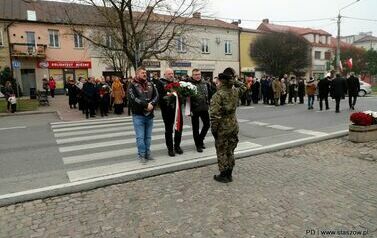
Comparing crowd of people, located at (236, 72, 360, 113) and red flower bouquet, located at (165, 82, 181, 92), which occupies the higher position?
red flower bouquet, located at (165, 82, 181, 92)

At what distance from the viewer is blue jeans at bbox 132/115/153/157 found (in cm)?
644

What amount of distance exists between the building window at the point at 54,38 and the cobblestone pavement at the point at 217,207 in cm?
3196

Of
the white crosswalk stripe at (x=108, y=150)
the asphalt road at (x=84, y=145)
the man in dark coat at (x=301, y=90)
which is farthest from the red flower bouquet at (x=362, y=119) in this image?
the man in dark coat at (x=301, y=90)

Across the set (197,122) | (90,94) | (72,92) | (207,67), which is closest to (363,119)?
(197,122)

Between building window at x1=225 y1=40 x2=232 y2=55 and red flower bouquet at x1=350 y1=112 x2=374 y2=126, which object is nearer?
red flower bouquet at x1=350 y1=112 x2=374 y2=126

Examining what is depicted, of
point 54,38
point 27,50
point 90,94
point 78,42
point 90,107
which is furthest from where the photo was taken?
point 78,42

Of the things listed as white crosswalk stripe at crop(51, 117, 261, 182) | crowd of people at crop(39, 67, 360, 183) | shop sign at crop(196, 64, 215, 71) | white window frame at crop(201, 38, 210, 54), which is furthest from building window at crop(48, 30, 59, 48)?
crowd of people at crop(39, 67, 360, 183)

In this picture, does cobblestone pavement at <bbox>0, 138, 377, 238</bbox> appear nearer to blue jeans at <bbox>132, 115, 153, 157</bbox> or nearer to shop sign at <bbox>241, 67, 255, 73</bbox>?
blue jeans at <bbox>132, 115, 153, 157</bbox>

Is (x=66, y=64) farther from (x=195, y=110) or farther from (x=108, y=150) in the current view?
(x=195, y=110)

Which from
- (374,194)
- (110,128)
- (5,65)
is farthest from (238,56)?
(374,194)

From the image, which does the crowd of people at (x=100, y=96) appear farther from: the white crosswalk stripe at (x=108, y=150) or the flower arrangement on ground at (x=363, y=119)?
the flower arrangement on ground at (x=363, y=119)

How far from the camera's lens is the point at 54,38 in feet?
112

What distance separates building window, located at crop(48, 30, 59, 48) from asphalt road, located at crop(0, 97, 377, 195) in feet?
75.6

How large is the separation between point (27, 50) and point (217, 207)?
32776mm
